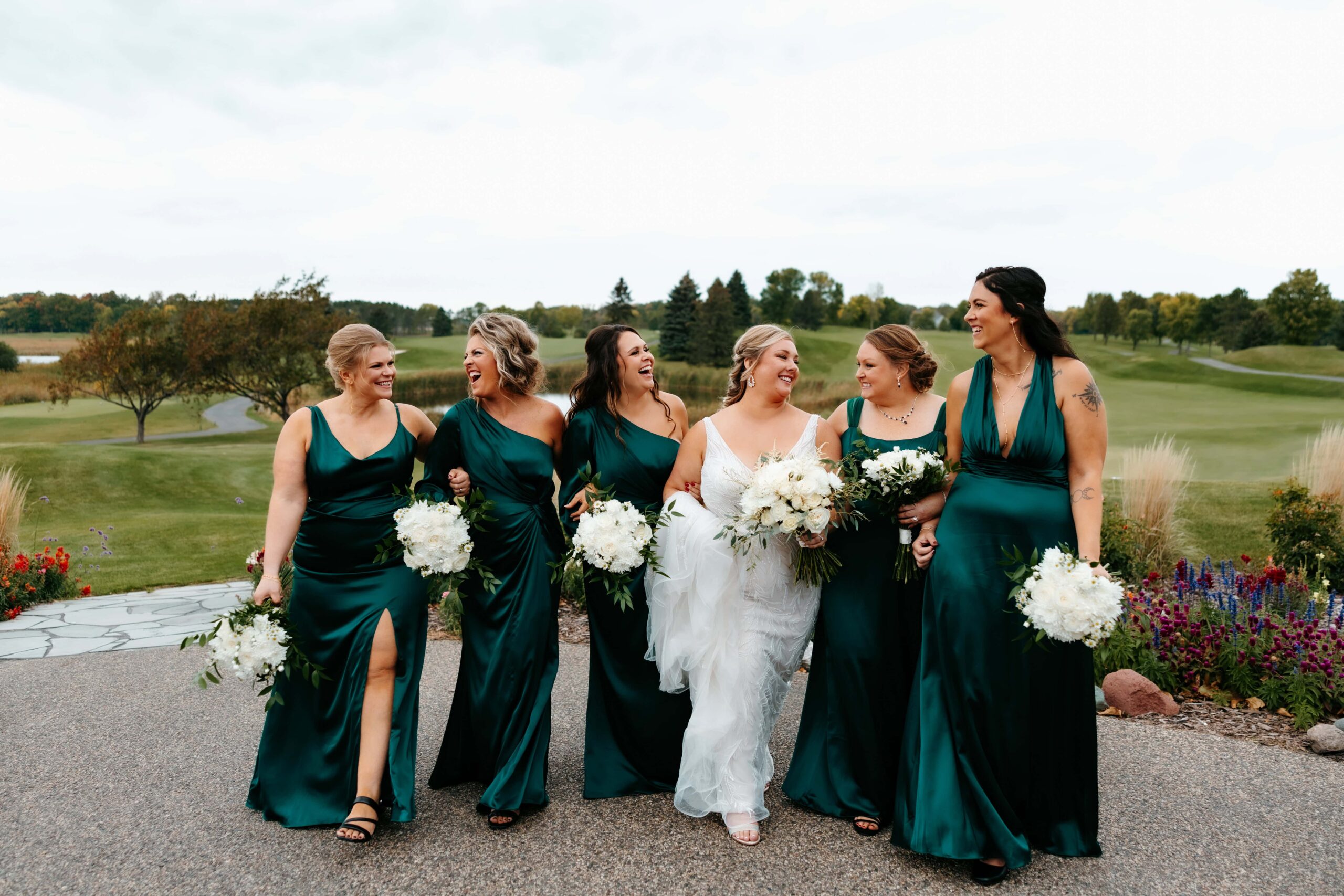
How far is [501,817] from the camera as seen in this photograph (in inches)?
161

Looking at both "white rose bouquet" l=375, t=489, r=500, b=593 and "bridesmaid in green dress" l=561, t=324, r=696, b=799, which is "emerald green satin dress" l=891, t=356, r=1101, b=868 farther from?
"white rose bouquet" l=375, t=489, r=500, b=593

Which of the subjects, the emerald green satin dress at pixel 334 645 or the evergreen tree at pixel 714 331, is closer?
the emerald green satin dress at pixel 334 645

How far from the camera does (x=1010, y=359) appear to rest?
395 centimetres

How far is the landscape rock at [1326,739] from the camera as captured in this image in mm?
4996

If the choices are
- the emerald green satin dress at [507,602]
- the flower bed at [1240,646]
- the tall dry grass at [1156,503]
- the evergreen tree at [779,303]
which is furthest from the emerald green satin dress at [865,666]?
the evergreen tree at [779,303]

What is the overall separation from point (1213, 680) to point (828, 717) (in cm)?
370

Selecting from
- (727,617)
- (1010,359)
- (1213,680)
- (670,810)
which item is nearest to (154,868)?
(670,810)

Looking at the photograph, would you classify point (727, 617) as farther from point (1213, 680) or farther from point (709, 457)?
point (1213, 680)

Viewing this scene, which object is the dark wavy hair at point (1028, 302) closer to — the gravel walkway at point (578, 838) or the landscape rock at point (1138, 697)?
the gravel walkway at point (578, 838)

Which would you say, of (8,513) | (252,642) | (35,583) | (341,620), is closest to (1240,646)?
(341,620)

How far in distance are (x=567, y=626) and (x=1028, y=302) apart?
552 cm

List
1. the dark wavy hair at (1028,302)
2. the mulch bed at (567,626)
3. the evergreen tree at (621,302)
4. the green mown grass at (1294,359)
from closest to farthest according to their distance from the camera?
the dark wavy hair at (1028,302), the mulch bed at (567,626), the green mown grass at (1294,359), the evergreen tree at (621,302)

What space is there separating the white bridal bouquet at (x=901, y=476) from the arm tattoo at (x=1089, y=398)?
676 millimetres

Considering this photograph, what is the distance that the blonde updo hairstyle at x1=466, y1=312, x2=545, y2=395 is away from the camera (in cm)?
438
